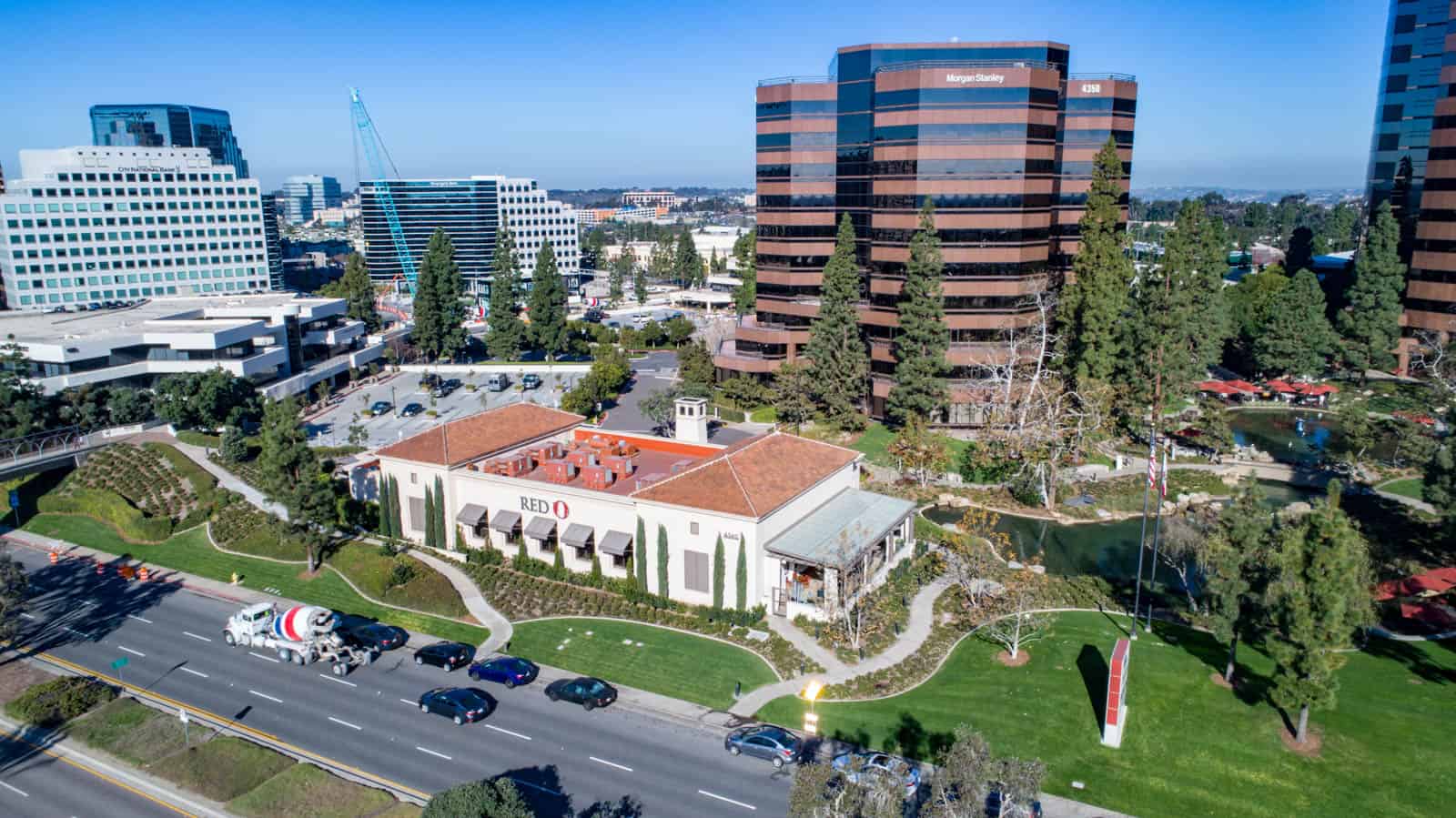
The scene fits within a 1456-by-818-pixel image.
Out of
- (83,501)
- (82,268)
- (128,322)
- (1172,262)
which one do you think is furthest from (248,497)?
(82,268)

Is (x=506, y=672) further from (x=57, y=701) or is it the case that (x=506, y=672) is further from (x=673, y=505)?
(x=57, y=701)

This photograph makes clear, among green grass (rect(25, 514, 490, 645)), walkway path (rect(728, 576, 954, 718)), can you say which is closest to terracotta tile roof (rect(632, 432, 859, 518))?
walkway path (rect(728, 576, 954, 718))

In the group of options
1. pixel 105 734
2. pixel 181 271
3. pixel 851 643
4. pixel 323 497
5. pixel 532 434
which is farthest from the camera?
pixel 181 271

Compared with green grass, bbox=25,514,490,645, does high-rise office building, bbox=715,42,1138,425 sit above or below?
above

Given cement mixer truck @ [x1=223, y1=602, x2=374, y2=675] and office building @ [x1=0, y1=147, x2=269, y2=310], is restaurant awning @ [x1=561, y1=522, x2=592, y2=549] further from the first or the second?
office building @ [x1=0, y1=147, x2=269, y2=310]

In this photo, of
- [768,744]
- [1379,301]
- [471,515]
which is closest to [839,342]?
[471,515]

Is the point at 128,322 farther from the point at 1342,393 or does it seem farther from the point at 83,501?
the point at 1342,393

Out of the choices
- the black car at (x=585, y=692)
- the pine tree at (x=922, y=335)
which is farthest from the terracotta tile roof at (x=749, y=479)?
the pine tree at (x=922, y=335)
